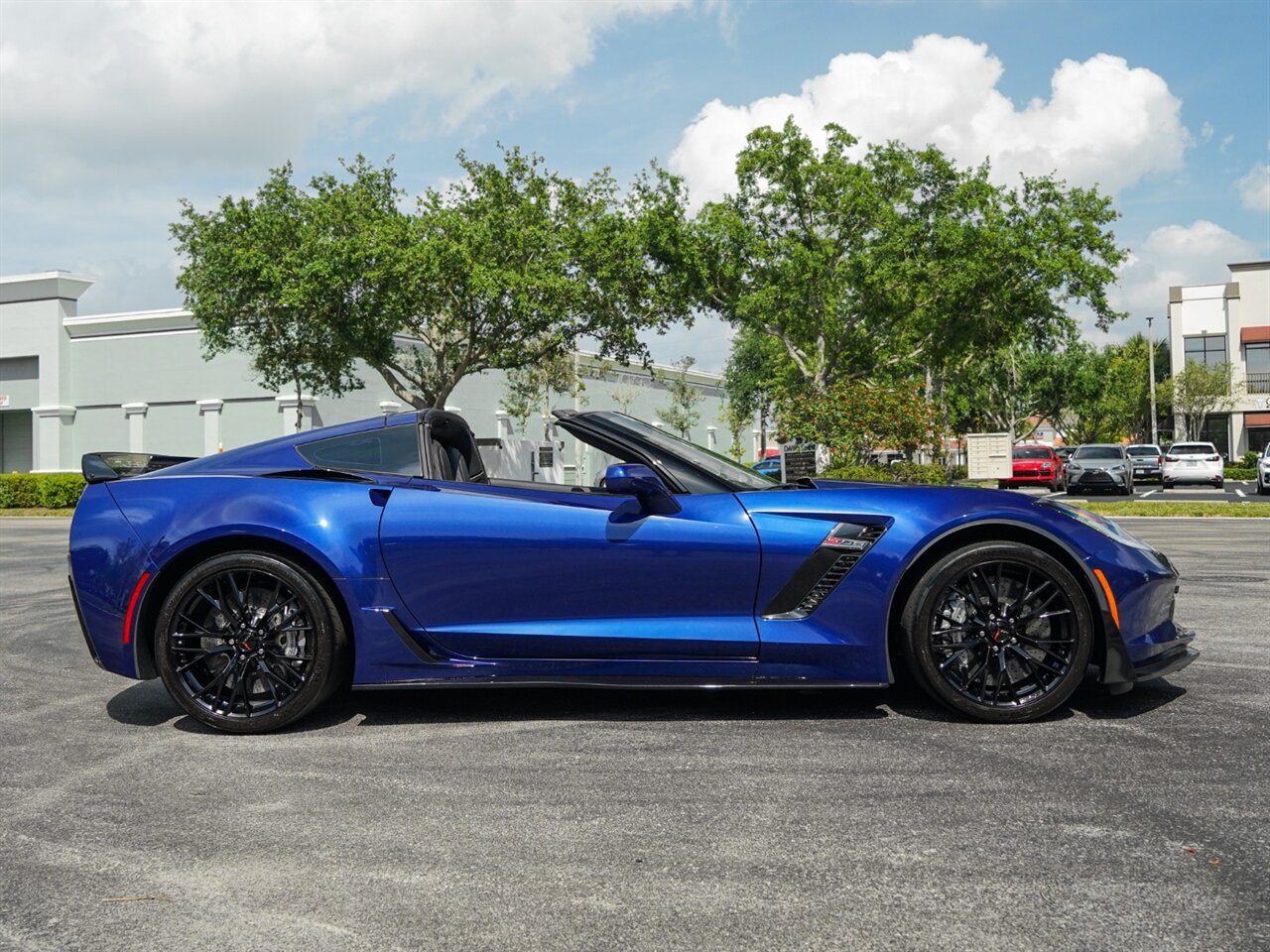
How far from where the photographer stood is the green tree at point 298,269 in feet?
97.2

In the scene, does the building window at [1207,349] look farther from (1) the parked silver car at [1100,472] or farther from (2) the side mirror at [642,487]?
(2) the side mirror at [642,487]

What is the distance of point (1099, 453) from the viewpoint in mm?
34406

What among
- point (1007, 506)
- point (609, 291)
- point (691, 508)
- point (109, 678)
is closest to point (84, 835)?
point (691, 508)

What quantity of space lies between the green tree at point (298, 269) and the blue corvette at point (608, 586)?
25580mm

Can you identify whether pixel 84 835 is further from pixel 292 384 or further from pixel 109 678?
pixel 292 384

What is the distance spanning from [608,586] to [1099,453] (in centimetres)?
3311

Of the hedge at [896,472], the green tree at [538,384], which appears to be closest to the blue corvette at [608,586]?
the hedge at [896,472]

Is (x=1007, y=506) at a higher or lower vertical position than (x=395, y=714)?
higher

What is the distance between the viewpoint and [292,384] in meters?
41.4

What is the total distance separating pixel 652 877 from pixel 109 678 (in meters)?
4.11

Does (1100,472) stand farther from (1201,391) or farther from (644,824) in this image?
(1201,391)

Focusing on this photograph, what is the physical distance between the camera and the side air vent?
4.42 metres

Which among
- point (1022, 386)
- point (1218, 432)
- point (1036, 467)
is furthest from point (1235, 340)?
point (1036, 467)

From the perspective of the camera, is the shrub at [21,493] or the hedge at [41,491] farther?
the shrub at [21,493]
